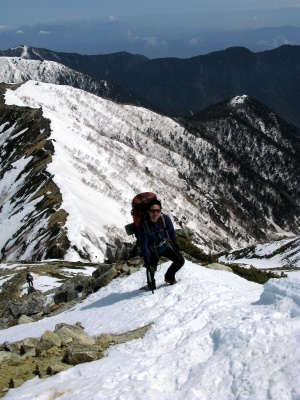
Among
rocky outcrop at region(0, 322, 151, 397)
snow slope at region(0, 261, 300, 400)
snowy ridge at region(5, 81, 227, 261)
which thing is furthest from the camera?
snowy ridge at region(5, 81, 227, 261)

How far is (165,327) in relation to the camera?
1054 centimetres

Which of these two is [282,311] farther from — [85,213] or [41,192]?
[41,192]

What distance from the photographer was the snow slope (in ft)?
23.9

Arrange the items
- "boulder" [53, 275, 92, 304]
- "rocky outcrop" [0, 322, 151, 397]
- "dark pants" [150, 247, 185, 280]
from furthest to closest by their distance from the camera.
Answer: "boulder" [53, 275, 92, 304] < "dark pants" [150, 247, 185, 280] < "rocky outcrop" [0, 322, 151, 397]

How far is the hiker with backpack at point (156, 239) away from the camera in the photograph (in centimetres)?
1234

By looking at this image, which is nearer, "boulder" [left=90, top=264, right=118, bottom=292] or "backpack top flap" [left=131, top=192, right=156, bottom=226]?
"backpack top flap" [left=131, top=192, right=156, bottom=226]

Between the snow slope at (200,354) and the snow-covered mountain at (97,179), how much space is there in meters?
39.7

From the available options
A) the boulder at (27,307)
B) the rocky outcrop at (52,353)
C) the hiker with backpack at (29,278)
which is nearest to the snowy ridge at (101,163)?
the hiker with backpack at (29,278)

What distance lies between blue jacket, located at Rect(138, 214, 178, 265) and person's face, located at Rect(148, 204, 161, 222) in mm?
395

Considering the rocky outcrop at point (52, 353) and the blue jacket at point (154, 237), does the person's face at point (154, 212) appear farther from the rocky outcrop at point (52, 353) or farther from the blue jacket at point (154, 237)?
the rocky outcrop at point (52, 353)

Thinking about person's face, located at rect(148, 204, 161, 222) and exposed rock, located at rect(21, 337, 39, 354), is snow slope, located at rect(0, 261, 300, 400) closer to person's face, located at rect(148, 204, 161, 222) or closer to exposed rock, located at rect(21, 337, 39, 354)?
exposed rock, located at rect(21, 337, 39, 354)

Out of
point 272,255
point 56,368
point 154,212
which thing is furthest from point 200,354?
point 272,255

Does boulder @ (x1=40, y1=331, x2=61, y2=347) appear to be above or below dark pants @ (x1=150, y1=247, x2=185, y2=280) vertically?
below

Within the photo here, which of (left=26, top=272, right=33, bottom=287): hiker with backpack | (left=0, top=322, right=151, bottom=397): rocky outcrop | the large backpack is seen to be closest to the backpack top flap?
the large backpack
